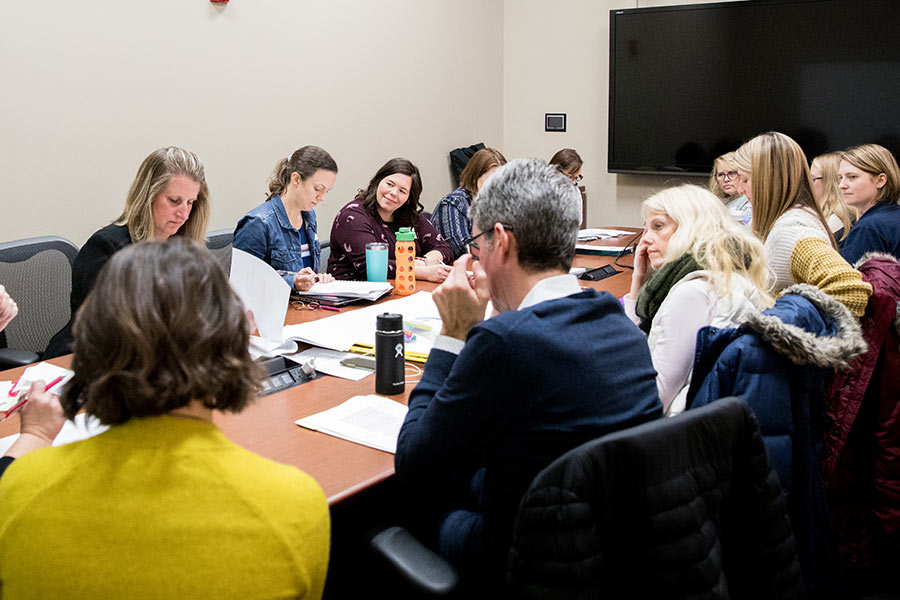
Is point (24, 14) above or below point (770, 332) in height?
above

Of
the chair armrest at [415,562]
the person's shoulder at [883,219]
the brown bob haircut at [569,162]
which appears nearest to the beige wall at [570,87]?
the brown bob haircut at [569,162]

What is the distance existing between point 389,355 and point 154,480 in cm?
94

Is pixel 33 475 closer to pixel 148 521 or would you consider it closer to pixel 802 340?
pixel 148 521

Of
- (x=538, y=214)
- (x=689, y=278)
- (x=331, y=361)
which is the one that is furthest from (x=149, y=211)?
(x=689, y=278)

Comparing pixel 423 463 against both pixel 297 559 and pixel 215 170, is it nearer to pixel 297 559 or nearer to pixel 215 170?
pixel 297 559

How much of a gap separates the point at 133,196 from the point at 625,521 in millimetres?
2034

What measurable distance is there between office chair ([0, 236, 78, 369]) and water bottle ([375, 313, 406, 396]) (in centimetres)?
148

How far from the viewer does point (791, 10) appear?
5043mm

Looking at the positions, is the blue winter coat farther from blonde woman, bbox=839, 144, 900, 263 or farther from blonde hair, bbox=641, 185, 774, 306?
blonde woman, bbox=839, 144, 900, 263

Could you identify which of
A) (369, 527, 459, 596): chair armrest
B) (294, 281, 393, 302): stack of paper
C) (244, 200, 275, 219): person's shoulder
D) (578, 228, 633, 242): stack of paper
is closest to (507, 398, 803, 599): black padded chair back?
(369, 527, 459, 596): chair armrest

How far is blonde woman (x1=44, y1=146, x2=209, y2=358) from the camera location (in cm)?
246

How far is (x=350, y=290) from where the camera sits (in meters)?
2.83

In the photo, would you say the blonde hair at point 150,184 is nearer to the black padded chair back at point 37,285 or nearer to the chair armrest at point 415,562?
the black padded chair back at point 37,285

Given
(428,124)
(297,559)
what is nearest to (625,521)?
(297,559)
